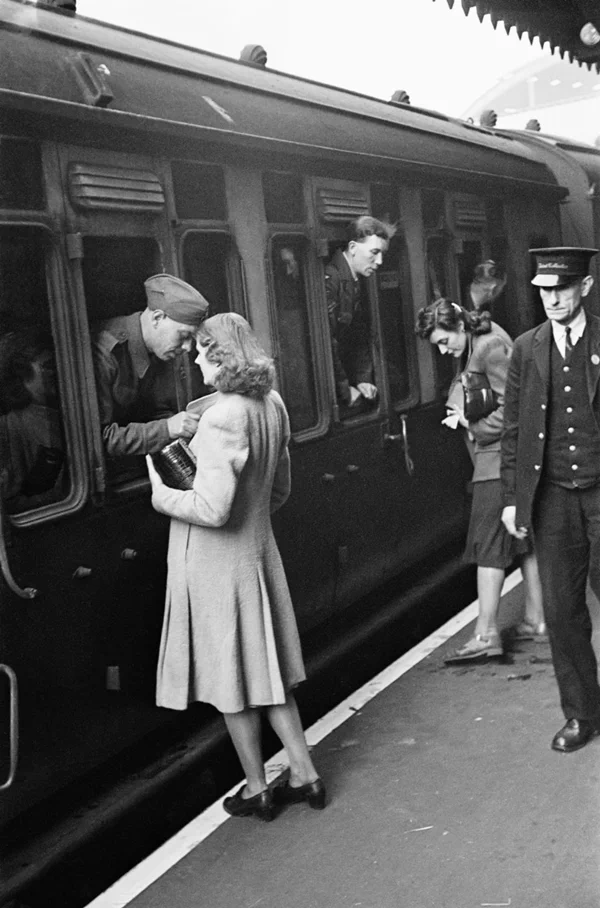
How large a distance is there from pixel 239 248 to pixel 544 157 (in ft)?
19.5

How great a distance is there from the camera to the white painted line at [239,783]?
4125 mm

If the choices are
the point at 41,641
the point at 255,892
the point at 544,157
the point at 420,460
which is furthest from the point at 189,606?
the point at 544,157

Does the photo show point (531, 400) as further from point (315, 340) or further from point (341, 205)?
point (341, 205)

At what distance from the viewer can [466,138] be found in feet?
28.8

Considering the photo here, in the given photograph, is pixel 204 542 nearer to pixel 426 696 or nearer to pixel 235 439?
pixel 235 439

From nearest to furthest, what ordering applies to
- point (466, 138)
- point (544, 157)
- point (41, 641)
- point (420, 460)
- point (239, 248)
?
point (41, 641) < point (239, 248) < point (420, 460) < point (466, 138) < point (544, 157)

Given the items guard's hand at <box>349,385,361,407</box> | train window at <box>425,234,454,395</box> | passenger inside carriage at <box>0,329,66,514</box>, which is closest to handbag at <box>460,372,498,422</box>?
guard's hand at <box>349,385,361,407</box>

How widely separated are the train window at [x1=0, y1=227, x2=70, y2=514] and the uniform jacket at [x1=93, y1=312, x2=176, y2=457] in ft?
0.95

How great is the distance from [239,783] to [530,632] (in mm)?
2163

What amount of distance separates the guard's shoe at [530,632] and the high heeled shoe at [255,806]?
2416 millimetres

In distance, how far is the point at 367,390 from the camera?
22.3 feet

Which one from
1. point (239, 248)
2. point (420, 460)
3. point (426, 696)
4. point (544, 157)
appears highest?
point (544, 157)

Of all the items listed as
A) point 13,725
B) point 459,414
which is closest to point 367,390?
point 459,414

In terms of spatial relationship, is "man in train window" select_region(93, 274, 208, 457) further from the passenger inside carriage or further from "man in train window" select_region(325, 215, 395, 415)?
"man in train window" select_region(325, 215, 395, 415)
